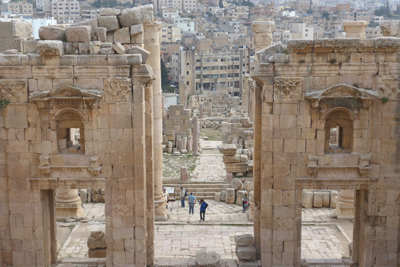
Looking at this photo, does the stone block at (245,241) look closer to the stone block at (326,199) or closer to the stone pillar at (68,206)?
the stone block at (326,199)

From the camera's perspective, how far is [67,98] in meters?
13.5

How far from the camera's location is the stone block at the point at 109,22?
14.8 m

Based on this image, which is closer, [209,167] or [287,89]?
[287,89]

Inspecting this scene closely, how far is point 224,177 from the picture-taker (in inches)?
1059

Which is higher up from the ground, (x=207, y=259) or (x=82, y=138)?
(x=82, y=138)

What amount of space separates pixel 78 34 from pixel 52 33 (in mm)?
712

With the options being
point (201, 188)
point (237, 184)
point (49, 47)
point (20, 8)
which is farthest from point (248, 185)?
point (20, 8)

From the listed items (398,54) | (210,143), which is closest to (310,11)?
(210,143)

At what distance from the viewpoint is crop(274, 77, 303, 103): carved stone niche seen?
13.6m

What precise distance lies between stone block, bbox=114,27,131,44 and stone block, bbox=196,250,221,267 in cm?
640

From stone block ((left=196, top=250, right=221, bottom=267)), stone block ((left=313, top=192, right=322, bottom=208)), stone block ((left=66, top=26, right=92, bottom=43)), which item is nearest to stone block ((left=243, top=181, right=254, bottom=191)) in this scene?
stone block ((left=313, top=192, right=322, bottom=208))

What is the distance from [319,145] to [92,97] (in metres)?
5.96

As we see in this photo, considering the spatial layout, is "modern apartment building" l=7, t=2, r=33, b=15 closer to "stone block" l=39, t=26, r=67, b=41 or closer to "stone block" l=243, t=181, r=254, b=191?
"stone block" l=243, t=181, r=254, b=191

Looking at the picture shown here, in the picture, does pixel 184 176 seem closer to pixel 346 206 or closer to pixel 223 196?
pixel 223 196
